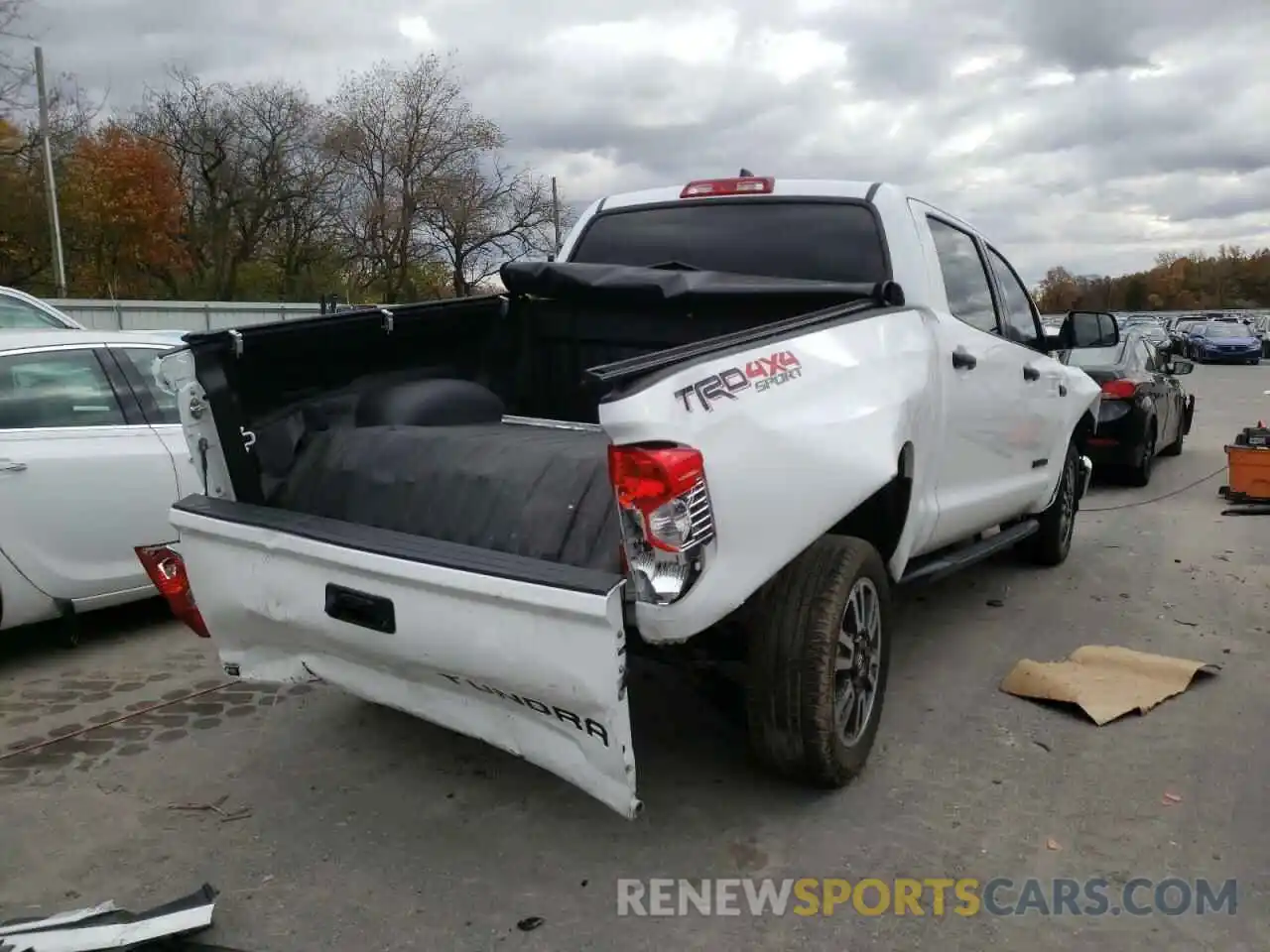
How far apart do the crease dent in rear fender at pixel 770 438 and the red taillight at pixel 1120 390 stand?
7231 millimetres

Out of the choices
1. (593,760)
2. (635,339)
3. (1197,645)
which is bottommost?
(1197,645)

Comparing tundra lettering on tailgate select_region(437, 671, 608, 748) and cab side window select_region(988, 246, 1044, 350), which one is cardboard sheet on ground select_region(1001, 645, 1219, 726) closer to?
cab side window select_region(988, 246, 1044, 350)

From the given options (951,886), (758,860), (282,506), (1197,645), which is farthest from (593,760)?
(1197,645)

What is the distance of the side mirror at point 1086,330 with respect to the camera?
19.4 feet

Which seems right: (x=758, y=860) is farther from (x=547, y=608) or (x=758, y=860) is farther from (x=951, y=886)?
(x=547, y=608)

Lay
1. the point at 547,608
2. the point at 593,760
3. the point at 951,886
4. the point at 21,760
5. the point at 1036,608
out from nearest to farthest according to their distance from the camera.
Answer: the point at 547,608, the point at 593,760, the point at 951,886, the point at 21,760, the point at 1036,608

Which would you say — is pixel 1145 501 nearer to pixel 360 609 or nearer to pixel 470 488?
pixel 470 488

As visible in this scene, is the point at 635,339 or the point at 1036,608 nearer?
the point at 635,339

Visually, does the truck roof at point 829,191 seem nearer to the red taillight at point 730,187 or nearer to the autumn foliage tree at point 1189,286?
the red taillight at point 730,187

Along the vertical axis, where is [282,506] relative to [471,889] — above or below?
above

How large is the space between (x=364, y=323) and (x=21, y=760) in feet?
6.73

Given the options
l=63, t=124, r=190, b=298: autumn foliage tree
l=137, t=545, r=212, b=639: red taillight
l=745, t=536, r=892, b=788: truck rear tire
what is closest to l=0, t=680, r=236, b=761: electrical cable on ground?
l=137, t=545, r=212, b=639: red taillight

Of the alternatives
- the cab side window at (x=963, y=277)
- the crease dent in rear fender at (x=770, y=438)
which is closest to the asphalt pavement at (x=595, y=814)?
the crease dent in rear fender at (x=770, y=438)

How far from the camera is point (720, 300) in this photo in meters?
4.16
